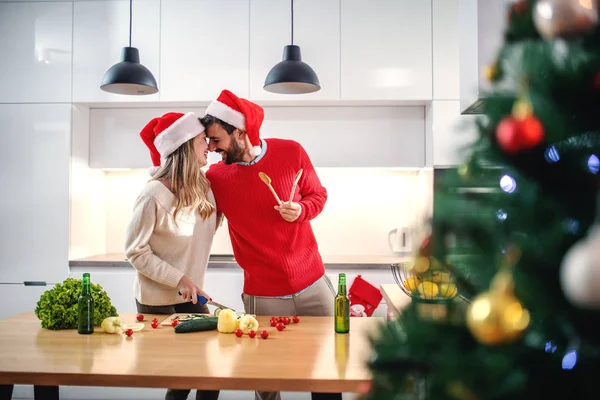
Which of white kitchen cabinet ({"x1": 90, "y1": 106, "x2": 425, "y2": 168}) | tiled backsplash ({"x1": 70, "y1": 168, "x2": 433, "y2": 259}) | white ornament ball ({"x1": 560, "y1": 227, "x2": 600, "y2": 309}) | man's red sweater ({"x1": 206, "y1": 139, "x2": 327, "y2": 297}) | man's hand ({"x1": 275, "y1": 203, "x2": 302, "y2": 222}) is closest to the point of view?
white ornament ball ({"x1": 560, "y1": 227, "x2": 600, "y2": 309})

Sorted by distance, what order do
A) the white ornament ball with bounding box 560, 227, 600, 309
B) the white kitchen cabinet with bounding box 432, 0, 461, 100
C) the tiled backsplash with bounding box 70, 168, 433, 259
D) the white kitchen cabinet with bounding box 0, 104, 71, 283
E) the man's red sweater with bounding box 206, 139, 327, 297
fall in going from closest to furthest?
1. the white ornament ball with bounding box 560, 227, 600, 309
2. the man's red sweater with bounding box 206, 139, 327, 297
3. the white kitchen cabinet with bounding box 432, 0, 461, 100
4. the white kitchen cabinet with bounding box 0, 104, 71, 283
5. the tiled backsplash with bounding box 70, 168, 433, 259

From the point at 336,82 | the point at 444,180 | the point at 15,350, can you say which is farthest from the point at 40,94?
the point at 444,180

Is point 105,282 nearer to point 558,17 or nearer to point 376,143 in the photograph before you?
point 376,143

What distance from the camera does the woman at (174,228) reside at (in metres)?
2.12

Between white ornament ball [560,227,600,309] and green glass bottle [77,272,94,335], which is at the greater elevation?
white ornament ball [560,227,600,309]

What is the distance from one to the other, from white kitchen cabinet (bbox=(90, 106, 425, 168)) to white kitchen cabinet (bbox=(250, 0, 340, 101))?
35 centimetres

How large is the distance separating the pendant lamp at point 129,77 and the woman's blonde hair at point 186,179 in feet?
2.58

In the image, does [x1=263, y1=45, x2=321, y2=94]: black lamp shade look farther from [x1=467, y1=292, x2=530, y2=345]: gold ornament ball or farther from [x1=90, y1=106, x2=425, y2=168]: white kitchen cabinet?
[x1=467, y1=292, x2=530, y2=345]: gold ornament ball

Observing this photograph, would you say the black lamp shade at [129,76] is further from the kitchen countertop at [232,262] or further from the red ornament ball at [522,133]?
the red ornament ball at [522,133]

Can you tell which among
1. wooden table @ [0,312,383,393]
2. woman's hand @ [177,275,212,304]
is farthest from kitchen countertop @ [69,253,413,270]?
wooden table @ [0,312,383,393]

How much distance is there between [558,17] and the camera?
401 millimetres

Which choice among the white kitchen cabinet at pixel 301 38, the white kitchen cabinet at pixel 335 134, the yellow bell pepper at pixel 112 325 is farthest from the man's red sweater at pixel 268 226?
the white kitchen cabinet at pixel 335 134

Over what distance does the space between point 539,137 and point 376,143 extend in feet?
12.2

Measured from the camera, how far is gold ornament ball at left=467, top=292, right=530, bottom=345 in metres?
0.40
